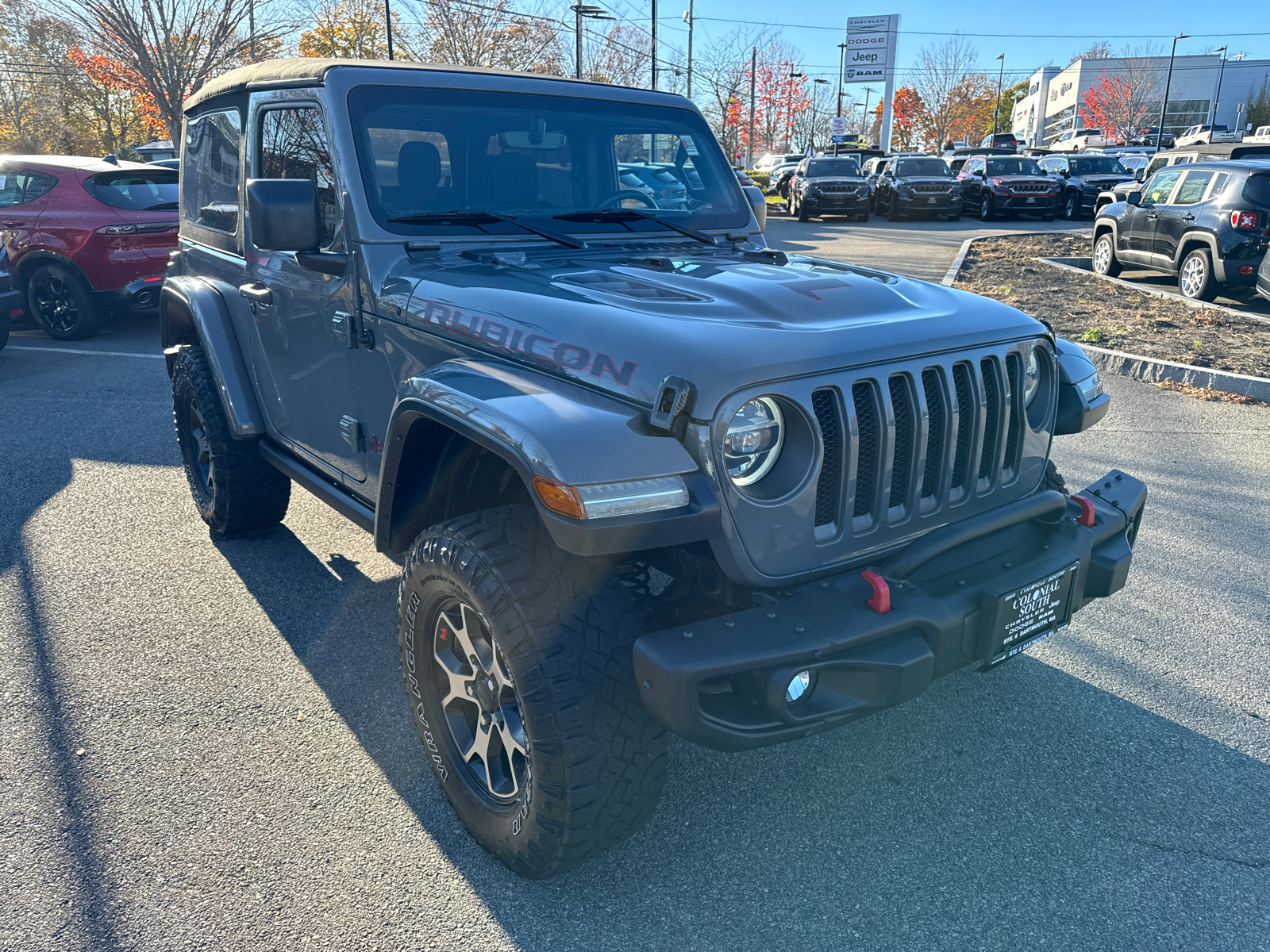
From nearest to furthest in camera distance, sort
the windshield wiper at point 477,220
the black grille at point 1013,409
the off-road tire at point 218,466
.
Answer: the black grille at point 1013,409
the windshield wiper at point 477,220
the off-road tire at point 218,466

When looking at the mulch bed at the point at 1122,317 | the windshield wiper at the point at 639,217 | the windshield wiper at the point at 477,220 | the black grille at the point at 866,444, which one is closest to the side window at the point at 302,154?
the windshield wiper at the point at 477,220

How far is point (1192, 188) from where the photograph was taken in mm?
11438

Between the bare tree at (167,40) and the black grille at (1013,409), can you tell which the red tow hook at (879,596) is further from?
the bare tree at (167,40)

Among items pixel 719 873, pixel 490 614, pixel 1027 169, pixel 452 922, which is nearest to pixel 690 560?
pixel 490 614

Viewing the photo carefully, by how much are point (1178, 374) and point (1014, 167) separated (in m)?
18.7

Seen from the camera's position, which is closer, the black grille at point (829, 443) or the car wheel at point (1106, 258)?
the black grille at point (829, 443)

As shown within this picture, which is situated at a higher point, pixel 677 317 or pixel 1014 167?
pixel 1014 167

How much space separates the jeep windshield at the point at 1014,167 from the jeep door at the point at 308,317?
77.1 ft

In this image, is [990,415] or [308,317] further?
[308,317]

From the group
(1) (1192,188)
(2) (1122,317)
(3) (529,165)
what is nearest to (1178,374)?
(2) (1122,317)

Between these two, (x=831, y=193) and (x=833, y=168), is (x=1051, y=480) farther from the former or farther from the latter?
(x=833, y=168)

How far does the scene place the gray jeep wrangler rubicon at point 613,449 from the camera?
217 centimetres

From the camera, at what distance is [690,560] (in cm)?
245

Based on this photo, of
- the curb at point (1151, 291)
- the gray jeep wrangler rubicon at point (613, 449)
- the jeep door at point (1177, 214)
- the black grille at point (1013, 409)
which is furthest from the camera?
the jeep door at point (1177, 214)
